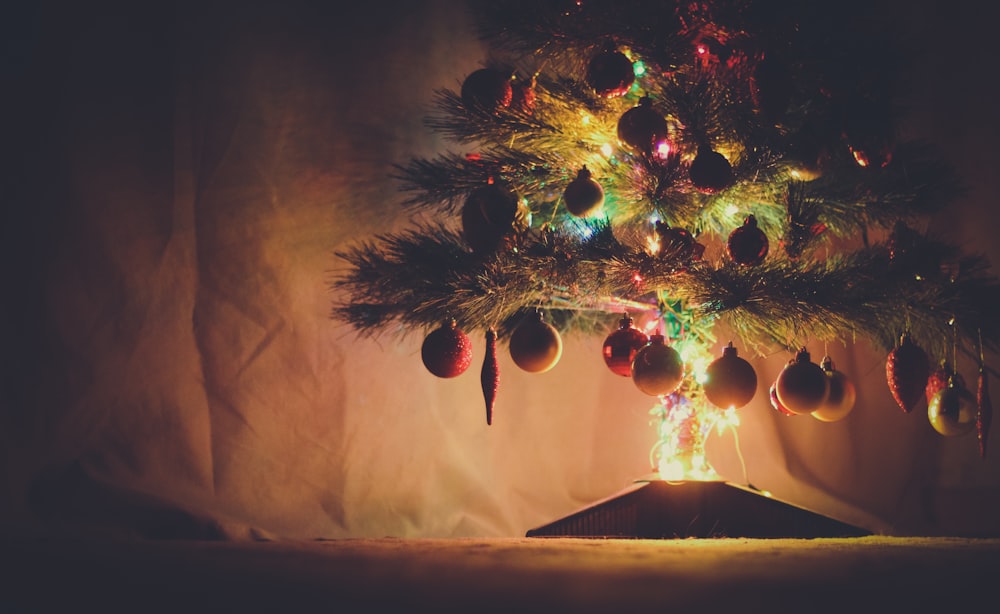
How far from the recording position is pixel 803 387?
0.89 m

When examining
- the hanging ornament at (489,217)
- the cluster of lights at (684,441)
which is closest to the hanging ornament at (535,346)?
the hanging ornament at (489,217)

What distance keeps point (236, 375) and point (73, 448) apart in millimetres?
250

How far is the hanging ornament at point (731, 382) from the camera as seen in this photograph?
88 centimetres

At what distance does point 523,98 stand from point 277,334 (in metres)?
0.58

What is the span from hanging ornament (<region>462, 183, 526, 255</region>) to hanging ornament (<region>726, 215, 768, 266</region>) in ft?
Result: 0.86

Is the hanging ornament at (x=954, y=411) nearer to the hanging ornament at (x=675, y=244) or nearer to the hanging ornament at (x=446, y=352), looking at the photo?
the hanging ornament at (x=675, y=244)

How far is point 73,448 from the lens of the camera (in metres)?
1.10

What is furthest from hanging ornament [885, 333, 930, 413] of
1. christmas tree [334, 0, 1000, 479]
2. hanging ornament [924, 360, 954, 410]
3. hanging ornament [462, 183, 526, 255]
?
hanging ornament [462, 183, 526, 255]

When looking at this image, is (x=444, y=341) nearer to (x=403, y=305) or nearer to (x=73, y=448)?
(x=403, y=305)

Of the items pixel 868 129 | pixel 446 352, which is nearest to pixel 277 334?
pixel 446 352

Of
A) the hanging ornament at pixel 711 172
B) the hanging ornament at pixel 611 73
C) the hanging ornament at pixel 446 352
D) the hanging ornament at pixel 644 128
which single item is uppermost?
the hanging ornament at pixel 611 73

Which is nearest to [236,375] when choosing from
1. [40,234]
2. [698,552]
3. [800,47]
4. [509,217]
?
[40,234]

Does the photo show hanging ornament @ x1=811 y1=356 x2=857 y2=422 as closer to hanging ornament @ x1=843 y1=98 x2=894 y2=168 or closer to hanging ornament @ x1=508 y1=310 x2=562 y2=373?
hanging ornament @ x1=843 y1=98 x2=894 y2=168

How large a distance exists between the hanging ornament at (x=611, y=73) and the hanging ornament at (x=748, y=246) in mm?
221
